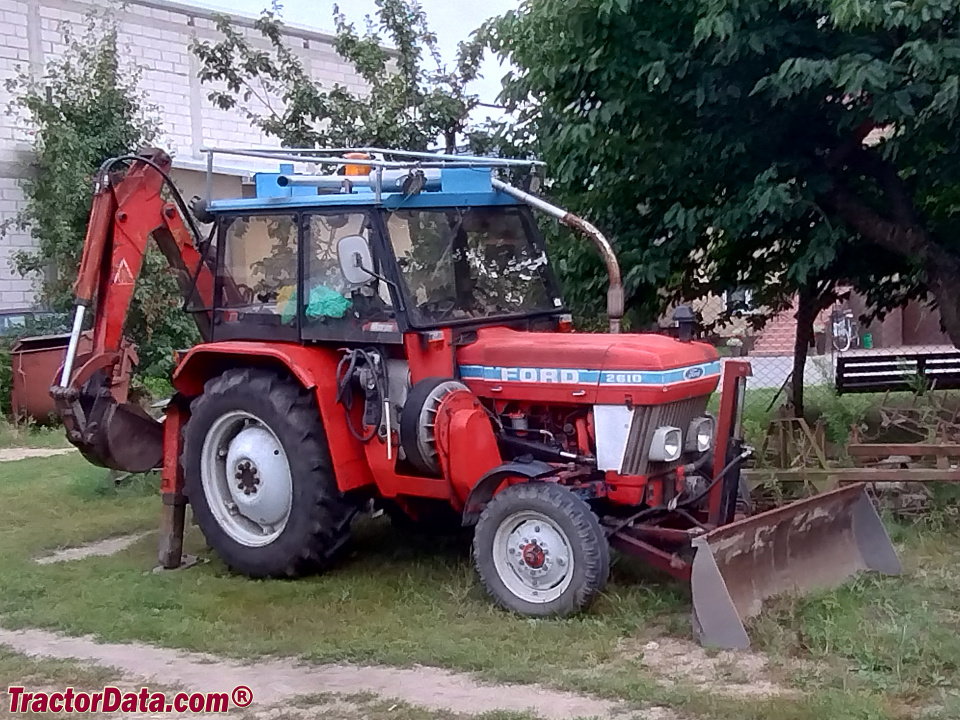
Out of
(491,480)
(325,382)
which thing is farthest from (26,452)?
(491,480)

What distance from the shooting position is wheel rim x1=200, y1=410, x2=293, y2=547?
690cm

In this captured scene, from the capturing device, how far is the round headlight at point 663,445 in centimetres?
612

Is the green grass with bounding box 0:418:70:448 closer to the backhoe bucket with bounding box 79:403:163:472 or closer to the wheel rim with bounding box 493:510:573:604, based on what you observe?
the backhoe bucket with bounding box 79:403:163:472

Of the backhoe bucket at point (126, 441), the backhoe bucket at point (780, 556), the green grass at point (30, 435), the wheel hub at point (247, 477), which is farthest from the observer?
the green grass at point (30, 435)

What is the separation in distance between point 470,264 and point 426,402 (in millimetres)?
994

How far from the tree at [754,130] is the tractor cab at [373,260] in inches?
49.5

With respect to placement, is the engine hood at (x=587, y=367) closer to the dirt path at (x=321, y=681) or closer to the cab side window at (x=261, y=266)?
the cab side window at (x=261, y=266)

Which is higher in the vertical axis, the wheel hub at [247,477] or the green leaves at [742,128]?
the green leaves at [742,128]

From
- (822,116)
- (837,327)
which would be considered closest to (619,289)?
(822,116)

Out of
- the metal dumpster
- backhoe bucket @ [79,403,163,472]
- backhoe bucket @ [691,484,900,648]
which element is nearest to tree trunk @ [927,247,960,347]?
backhoe bucket @ [691,484,900,648]

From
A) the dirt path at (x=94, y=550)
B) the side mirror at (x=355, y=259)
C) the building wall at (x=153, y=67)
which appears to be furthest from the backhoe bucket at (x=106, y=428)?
the building wall at (x=153, y=67)

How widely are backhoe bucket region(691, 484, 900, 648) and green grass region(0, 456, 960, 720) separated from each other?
0.52 ft

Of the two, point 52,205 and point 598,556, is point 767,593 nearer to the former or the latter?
point 598,556

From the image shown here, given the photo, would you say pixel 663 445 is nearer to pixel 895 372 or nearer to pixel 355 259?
pixel 355 259
